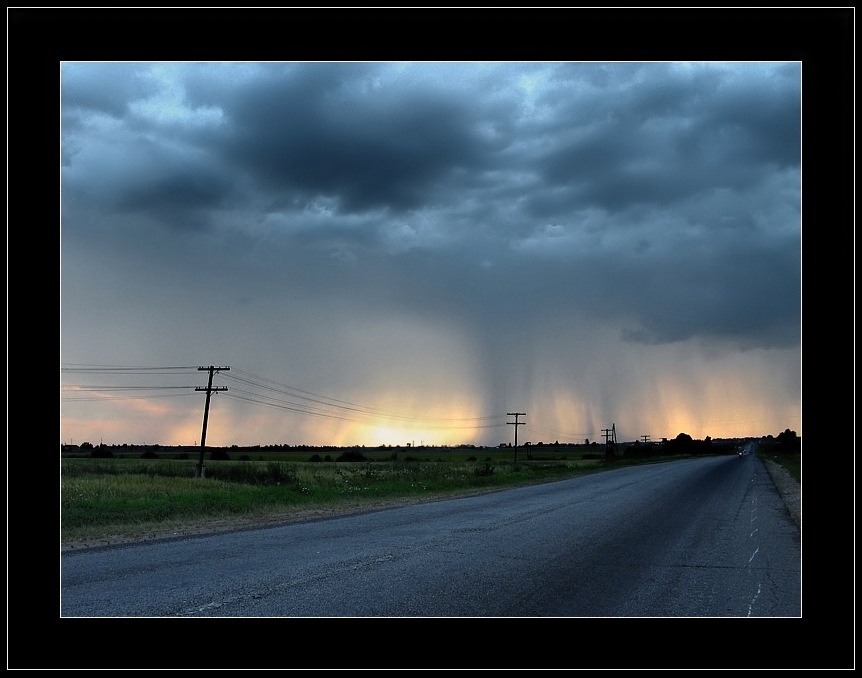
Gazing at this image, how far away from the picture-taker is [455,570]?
905 centimetres

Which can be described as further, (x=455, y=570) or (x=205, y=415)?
(x=205, y=415)

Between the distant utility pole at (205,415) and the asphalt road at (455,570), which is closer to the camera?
the asphalt road at (455,570)

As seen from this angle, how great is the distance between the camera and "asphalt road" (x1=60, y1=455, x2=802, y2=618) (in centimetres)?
707

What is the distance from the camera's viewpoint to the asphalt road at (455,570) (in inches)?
278

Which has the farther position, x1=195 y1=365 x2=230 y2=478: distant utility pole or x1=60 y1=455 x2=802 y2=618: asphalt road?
x1=195 y1=365 x2=230 y2=478: distant utility pole
